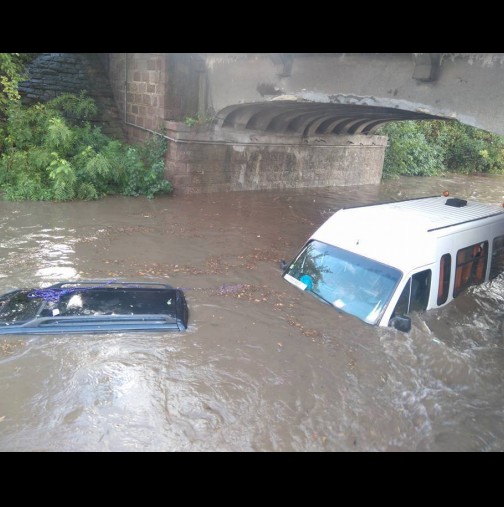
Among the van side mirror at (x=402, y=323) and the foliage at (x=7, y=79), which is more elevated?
the foliage at (x=7, y=79)

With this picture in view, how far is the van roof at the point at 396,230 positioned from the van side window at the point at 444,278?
0.36 m

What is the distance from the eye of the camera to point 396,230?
6.23 metres

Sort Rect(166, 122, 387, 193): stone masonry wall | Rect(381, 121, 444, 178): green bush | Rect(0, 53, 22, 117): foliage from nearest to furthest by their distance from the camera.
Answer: Rect(0, 53, 22, 117): foliage, Rect(166, 122, 387, 193): stone masonry wall, Rect(381, 121, 444, 178): green bush

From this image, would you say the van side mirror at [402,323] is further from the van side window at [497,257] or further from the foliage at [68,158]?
the foliage at [68,158]

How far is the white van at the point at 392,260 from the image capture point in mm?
5816

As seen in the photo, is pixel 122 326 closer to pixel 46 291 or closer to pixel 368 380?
pixel 46 291

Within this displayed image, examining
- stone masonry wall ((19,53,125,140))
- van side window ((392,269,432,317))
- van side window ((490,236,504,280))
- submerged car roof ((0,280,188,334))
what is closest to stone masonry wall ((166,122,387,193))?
stone masonry wall ((19,53,125,140))

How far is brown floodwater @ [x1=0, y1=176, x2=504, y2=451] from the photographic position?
175 inches

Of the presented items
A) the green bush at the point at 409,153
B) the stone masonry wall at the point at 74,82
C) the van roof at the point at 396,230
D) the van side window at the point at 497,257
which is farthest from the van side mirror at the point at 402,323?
the green bush at the point at 409,153

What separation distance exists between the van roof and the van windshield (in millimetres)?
125

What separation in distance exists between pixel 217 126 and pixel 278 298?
9.10 meters

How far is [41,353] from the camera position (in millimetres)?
5301

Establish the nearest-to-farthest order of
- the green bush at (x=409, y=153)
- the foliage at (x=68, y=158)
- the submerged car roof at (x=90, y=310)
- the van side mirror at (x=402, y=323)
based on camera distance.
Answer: the van side mirror at (x=402, y=323), the submerged car roof at (x=90, y=310), the foliage at (x=68, y=158), the green bush at (x=409, y=153)

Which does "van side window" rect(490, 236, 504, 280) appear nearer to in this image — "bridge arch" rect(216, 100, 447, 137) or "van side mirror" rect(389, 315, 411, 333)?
"van side mirror" rect(389, 315, 411, 333)
